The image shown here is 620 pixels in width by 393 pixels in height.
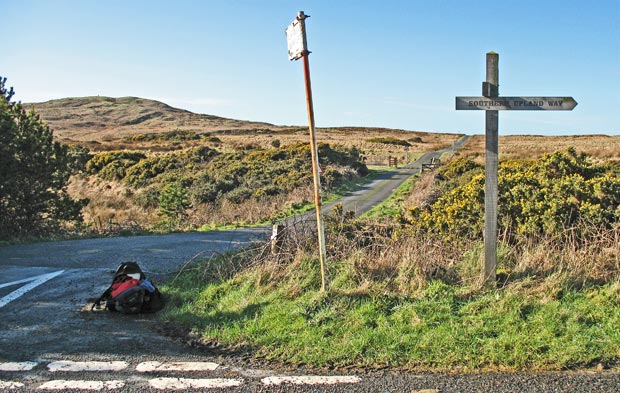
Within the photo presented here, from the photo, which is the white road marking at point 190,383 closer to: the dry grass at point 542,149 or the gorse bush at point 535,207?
the gorse bush at point 535,207

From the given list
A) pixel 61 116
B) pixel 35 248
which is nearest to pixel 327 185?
pixel 35 248

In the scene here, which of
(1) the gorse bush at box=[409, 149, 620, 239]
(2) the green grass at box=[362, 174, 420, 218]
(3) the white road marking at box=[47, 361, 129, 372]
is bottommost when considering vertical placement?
(2) the green grass at box=[362, 174, 420, 218]

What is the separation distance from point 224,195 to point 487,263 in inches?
765

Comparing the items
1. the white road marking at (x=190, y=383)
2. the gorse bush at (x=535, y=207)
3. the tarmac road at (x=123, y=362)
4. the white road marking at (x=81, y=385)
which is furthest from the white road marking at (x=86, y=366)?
the gorse bush at (x=535, y=207)

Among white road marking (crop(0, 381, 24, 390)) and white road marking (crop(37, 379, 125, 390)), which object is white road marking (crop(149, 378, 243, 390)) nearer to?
white road marking (crop(37, 379, 125, 390))

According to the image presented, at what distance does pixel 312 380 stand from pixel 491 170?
280 centimetres

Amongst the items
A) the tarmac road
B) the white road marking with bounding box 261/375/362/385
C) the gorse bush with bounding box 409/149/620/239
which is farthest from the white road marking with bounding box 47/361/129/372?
the gorse bush with bounding box 409/149/620/239

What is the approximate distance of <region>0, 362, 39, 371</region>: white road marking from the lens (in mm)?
4059

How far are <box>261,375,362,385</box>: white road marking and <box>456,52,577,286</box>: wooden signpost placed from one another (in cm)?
219

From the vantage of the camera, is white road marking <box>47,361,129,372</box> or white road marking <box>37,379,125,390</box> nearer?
white road marking <box>37,379,125,390</box>

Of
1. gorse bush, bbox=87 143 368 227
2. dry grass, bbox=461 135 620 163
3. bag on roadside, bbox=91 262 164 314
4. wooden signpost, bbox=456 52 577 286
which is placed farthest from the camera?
dry grass, bbox=461 135 620 163

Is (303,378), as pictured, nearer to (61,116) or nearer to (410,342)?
(410,342)

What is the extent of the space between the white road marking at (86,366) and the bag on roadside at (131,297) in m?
1.45

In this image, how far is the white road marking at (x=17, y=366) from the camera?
406 centimetres
